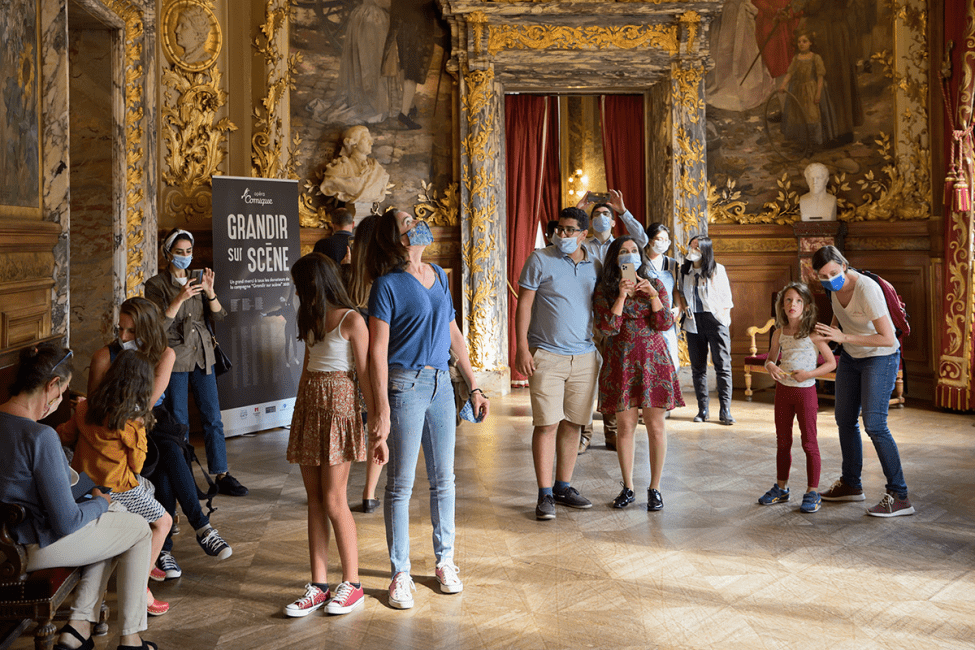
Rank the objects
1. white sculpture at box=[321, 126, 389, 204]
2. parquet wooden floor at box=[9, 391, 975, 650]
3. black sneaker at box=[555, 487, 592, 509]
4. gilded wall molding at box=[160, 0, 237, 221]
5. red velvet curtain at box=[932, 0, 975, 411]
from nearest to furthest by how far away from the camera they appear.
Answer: parquet wooden floor at box=[9, 391, 975, 650] < black sneaker at box=[555, 487, 592, 509] < gilded wall molding at box=[160, 0, 237, 221] < red velvet curtain at box=[932, 0, 975, 411] < white sculpture at box=[321, 126, 389, 204]

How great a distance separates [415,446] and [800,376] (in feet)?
7.53

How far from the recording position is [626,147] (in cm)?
977

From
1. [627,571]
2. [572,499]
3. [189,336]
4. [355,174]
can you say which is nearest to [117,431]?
[189,336]

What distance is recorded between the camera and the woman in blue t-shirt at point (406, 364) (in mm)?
3361

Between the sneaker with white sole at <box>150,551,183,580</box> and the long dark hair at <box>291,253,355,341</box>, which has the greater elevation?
the long dark hair at <box>291,253,355,341</box>

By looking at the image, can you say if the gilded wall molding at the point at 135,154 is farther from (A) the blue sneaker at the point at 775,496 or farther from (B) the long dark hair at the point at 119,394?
(A) the blue sneaker at the point at 775,496

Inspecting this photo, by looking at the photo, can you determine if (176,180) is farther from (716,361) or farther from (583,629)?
(583,629)

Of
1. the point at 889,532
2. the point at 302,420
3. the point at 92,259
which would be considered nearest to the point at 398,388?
the point at 302,420

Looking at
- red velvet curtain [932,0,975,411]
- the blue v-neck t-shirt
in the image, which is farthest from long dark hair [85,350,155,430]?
red velvet curtain [932,0,975,411]

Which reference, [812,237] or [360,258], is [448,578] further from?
[812,237]

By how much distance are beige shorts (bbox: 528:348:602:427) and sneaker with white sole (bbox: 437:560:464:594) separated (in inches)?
45.5

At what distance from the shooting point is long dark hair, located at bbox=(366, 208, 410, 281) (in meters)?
3.38

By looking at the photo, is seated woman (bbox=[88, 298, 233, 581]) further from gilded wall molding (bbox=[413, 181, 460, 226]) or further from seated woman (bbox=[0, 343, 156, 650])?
gilded wall molding (bbox=[413, 181, 460, 226])

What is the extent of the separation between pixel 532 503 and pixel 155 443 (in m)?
2.13
